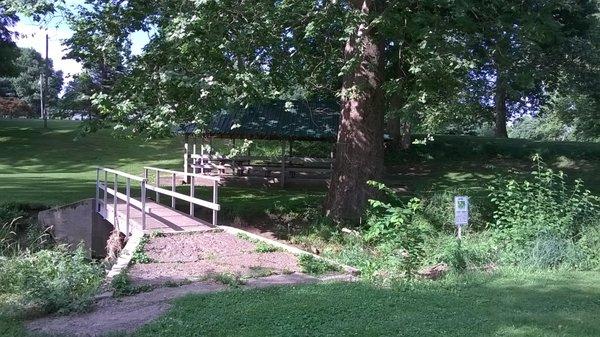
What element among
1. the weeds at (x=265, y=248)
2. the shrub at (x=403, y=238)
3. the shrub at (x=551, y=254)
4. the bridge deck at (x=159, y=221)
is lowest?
the weeds at (x=265, y=248)

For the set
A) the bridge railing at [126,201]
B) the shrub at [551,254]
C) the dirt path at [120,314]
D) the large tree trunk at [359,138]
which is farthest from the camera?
the large tree trunk at [359,138]

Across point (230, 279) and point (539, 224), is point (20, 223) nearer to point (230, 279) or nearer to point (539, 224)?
point (230, 279)

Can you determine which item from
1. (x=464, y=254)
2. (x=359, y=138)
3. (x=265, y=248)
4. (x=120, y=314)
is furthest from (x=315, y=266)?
(x=359, y=138)

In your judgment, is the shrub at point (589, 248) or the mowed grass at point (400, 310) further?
the shrub at point (589, 248)

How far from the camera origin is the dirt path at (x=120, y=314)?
5613 millimetres

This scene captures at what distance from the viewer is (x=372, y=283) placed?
7.38 m

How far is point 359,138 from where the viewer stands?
51.1 ft

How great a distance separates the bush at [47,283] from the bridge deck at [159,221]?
381cm

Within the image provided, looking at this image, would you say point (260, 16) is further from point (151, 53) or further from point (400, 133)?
point (400, 133)

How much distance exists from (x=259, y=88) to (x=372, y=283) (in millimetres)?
6465

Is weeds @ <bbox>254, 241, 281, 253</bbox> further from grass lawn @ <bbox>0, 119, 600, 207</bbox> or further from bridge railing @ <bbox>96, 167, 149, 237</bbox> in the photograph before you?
grass lawn @ <bbox>0, 119, 600, 207</bbox>

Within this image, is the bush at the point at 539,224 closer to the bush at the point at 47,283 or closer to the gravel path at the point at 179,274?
the gravel path at the point at 179,274

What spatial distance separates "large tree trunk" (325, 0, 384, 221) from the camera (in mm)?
15133

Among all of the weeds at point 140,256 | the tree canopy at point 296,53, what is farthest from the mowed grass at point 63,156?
the weeds at point 140,256
